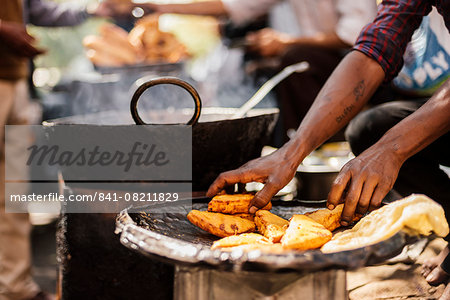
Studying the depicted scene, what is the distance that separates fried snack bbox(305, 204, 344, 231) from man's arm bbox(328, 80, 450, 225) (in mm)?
21

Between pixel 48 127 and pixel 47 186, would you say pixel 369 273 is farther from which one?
pixel 47 186

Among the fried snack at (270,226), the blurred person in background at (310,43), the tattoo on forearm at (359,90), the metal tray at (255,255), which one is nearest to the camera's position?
the metal tray at (255,255)

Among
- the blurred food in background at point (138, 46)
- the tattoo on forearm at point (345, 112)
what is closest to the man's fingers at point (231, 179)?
the tattoo on forearm at point (345, 112)

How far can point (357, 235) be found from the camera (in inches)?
51.3

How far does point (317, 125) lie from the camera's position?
1854 mm

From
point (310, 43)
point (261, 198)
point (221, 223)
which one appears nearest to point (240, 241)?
point (221, 223)

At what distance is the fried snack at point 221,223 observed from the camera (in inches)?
57.7

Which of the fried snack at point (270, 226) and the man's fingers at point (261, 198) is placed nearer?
the fried snack at point (270, 226)

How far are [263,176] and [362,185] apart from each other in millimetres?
345

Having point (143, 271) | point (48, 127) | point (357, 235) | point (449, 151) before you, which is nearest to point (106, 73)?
point (48, 127)

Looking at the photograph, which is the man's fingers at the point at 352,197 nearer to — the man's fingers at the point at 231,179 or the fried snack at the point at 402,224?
the fried snack at the point at 402,224

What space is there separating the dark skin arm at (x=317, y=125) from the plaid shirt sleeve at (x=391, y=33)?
0.05 meters

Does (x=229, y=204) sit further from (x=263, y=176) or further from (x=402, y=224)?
(x=402, y=224)

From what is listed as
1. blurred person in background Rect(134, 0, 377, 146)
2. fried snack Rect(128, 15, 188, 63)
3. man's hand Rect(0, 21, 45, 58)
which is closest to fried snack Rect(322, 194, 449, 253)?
man's hand Rect(0, 21, 45, 58)
